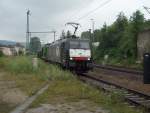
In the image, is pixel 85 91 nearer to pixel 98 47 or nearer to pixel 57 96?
→ pixel 57 96

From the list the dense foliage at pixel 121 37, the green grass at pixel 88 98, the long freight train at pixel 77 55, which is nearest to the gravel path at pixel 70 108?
the green grass at pixel 88 98

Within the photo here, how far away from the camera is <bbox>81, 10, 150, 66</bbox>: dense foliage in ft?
156

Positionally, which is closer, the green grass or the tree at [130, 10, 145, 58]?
the green grass

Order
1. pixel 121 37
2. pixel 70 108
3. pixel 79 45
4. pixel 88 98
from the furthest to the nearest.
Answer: pixel 121 37 → pixel 79 45 → pixel 88 98 → pixel 70 108

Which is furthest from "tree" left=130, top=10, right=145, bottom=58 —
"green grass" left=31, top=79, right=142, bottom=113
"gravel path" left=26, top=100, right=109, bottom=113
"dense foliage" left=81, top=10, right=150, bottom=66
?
"gravel path" left=26, top=100, right=109, bottom=113

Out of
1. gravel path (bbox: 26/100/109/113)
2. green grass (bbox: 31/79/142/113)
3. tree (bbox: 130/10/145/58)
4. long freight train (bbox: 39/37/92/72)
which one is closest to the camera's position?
gravel path (bbox: 26/100/109/113)

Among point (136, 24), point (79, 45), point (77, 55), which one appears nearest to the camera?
point (77, 55)

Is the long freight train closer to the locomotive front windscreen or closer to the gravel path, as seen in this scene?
the locomotive front windscreen

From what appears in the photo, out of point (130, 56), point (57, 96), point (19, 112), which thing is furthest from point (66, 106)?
point (130, 56)

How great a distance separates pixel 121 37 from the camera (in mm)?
58344

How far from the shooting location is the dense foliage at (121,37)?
47534 mm

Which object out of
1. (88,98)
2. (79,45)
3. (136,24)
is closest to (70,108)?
(88,98)

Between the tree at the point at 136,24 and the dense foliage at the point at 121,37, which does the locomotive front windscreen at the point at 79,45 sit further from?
the tree at the point at 136,24

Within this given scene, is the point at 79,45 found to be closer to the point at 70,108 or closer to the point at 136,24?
the point at 70,108
